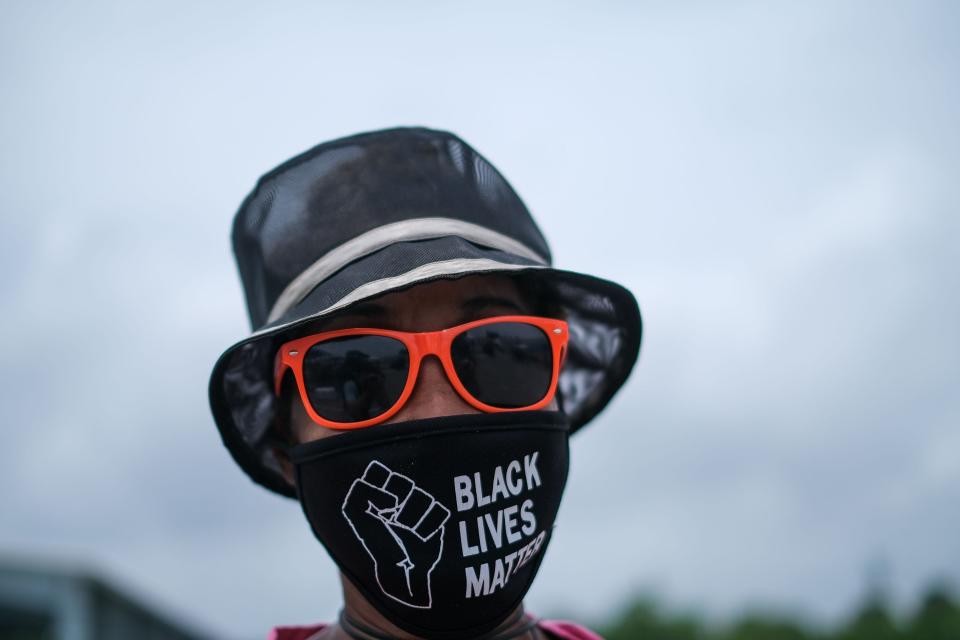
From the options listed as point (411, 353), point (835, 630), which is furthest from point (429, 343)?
point (835, 630)

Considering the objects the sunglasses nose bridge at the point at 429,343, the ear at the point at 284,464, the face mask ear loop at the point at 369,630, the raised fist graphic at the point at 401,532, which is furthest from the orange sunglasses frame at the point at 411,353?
the face mask ear loop at the point at 369,630

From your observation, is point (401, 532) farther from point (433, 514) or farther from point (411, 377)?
point (411, 377)

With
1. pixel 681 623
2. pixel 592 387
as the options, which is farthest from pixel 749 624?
pixel 592 387

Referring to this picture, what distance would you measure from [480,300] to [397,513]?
568mm

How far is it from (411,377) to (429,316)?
187 mm

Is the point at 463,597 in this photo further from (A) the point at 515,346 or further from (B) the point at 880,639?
Result: (B) the point at 880,639

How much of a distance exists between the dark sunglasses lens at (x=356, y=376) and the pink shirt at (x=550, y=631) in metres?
0.82

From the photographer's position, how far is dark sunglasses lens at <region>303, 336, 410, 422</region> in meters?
2.13

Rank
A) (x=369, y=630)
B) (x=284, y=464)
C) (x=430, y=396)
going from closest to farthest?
(x=430, y=396), (x=369, y=630), (x=284, y=464)

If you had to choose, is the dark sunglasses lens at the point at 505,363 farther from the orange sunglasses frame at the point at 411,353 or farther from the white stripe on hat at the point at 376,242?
the white stripe on hat at the point at 376,242

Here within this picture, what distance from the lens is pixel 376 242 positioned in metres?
2.27

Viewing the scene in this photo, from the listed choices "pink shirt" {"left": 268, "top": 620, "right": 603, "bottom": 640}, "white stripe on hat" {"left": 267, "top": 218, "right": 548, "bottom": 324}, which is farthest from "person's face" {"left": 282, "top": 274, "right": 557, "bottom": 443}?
"pink shirt" {"left": 268, "top": 620, "right": 603, "bottom": 640}

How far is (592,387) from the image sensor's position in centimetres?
291

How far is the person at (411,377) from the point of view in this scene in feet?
6.90
